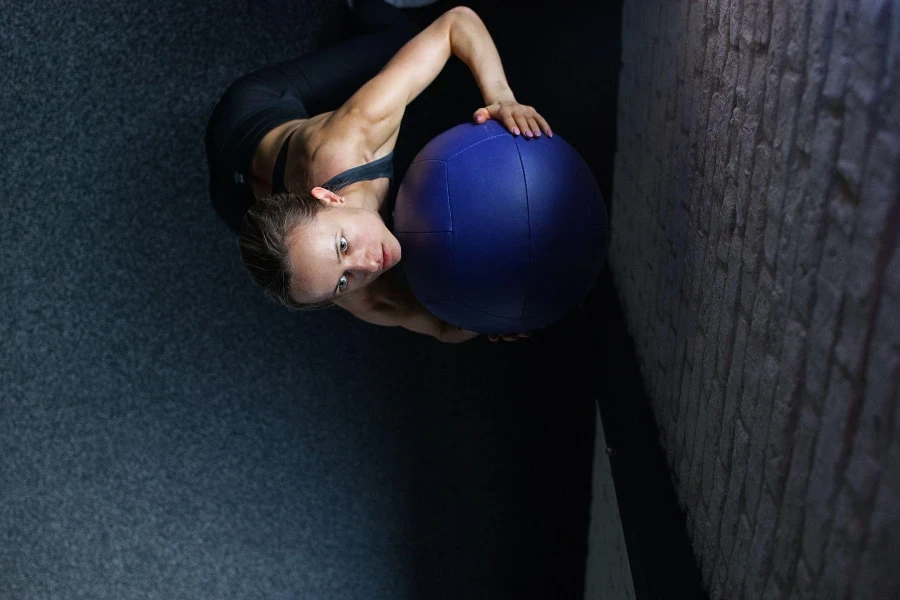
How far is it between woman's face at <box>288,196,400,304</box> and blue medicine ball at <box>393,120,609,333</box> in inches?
2.6

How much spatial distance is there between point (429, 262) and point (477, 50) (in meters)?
0.54

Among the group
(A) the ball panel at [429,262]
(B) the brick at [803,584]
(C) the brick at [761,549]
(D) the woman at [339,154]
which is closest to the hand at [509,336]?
(D) the woman at [339,154]

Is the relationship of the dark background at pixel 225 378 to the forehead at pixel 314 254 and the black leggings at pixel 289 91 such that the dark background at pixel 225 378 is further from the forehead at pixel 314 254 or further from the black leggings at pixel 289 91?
the forehead at pixel 314 254

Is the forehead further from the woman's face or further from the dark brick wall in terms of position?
the dark brick wall

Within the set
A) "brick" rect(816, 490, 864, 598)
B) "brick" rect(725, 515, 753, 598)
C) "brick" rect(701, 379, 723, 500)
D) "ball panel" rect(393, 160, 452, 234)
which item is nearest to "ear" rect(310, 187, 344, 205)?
"ball panel" rect(393, 160, 452, 234)

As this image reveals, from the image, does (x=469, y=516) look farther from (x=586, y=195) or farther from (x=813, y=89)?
(x=813, y=89)

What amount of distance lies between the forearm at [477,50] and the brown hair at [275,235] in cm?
47

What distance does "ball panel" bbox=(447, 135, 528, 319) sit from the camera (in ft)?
4.22

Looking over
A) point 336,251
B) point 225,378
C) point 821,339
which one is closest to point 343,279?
point 336,251

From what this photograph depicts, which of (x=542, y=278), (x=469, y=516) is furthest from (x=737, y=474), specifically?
(x=469, y=516)

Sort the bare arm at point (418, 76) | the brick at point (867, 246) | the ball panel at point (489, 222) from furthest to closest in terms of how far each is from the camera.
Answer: the bare arm at point (418, 76), the ball panel at point (489, 222), the brick at point (867, 246)

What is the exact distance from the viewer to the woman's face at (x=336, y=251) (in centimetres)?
131

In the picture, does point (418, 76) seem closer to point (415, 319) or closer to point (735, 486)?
point (415, 319)

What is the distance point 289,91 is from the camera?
1805mm
